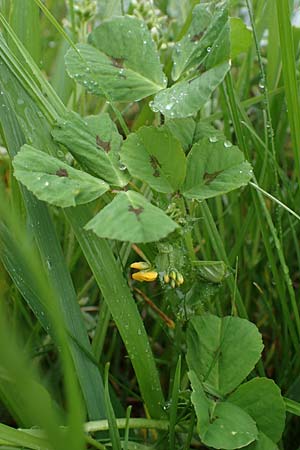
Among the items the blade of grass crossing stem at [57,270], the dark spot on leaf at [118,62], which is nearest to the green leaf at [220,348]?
the blade of grass crossing stem at [57,270]

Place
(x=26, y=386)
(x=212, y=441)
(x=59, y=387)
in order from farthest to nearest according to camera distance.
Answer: (x=59, y=387) < (x=212, y=441) < (x=26, y=386)

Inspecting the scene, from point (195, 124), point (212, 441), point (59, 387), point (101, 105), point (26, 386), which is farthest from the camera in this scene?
point (101, 105)

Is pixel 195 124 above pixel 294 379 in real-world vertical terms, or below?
above

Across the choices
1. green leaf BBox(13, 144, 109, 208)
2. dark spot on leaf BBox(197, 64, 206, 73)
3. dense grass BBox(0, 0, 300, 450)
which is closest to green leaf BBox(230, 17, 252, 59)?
dense grass BBox(0, 0, 300, 450)

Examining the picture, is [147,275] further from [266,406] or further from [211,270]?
[266,406]

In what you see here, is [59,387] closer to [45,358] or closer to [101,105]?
[45,358]

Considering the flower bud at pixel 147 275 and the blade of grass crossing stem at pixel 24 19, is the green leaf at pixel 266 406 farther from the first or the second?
the blade of grass crossing stem at pixel 24 19

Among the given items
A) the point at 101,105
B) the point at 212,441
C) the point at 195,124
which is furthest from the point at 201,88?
the point at 101,105
